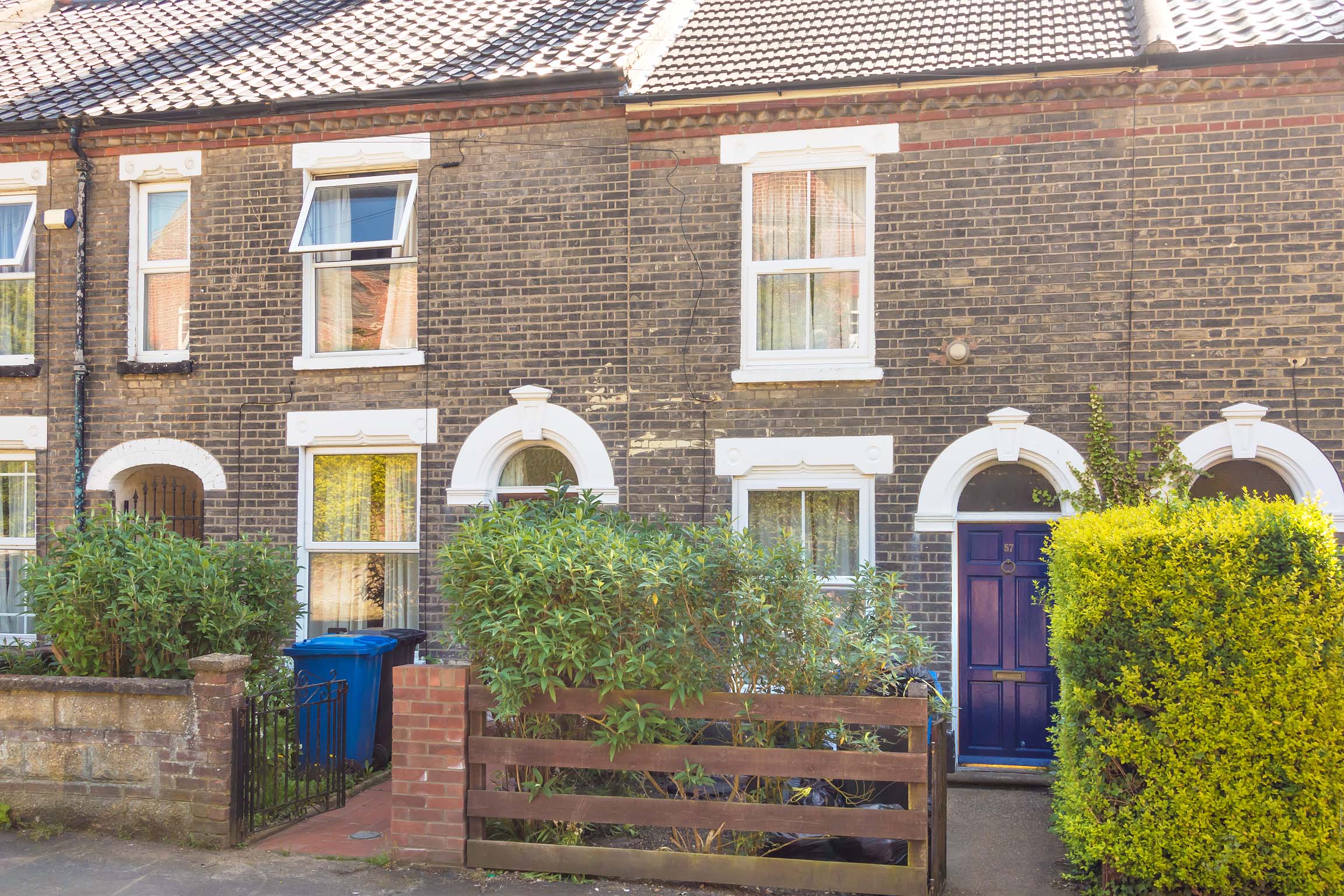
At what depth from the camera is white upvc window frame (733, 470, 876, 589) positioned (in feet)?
30.2

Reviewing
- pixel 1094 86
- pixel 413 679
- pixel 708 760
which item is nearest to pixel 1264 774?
pixel 708 760

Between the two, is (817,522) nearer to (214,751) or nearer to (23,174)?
(214,751)

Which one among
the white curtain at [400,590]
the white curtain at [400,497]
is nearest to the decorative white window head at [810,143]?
the white curtain at [400,497]

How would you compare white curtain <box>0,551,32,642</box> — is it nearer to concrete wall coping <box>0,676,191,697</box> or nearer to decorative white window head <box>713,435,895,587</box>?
concrete wall coping <box>0,676,191,697</box>

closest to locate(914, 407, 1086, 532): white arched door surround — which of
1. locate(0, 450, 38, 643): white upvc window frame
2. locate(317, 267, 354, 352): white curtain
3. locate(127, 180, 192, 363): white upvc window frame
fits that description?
locate(317, 267, 354, 352): white curtain

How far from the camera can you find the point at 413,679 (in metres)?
6.38

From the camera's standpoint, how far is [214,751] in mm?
6605

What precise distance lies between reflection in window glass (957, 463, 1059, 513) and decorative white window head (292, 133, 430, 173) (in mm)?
5823

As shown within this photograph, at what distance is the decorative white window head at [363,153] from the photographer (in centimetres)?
1013

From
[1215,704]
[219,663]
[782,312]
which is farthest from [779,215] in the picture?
[219,663]

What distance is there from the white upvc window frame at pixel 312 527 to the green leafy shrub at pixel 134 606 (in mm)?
2499

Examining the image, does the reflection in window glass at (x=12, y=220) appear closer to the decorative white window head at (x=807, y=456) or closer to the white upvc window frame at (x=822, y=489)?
the decorative white window head at (x=807, y=456)

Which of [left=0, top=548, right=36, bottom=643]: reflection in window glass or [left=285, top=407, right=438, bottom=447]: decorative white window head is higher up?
[left=285, top=407, right=438, bottom=447]: decorative white window head

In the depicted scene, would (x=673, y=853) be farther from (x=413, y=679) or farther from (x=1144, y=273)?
(x=1144, y=273)
